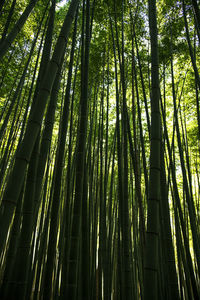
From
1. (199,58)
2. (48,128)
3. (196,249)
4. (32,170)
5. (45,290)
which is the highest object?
(199,58)

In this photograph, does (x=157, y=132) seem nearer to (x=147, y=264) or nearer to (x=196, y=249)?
(x=147, y=264)

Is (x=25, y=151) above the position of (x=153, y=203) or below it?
above

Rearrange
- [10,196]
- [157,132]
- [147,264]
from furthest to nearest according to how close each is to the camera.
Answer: [157,132]
[147,264]
[10,196]

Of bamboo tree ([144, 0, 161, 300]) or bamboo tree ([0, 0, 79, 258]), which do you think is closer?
bamboo tree ([0, 0, 79, 258])

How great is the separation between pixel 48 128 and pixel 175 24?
11.3ft

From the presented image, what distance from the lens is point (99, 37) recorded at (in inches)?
182

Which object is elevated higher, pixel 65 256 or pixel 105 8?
pixel 105 8

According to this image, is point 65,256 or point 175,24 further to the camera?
point 175,24

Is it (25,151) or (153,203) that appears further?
(153,203)

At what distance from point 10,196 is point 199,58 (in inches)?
187

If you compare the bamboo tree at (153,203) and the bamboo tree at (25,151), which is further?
the bamboo tree at (153,203)

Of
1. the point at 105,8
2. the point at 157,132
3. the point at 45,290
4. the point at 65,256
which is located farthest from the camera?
the point at 105,8

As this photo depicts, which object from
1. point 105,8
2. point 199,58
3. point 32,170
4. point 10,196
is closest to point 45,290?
point 32,170

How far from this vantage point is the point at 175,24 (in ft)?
13.7
